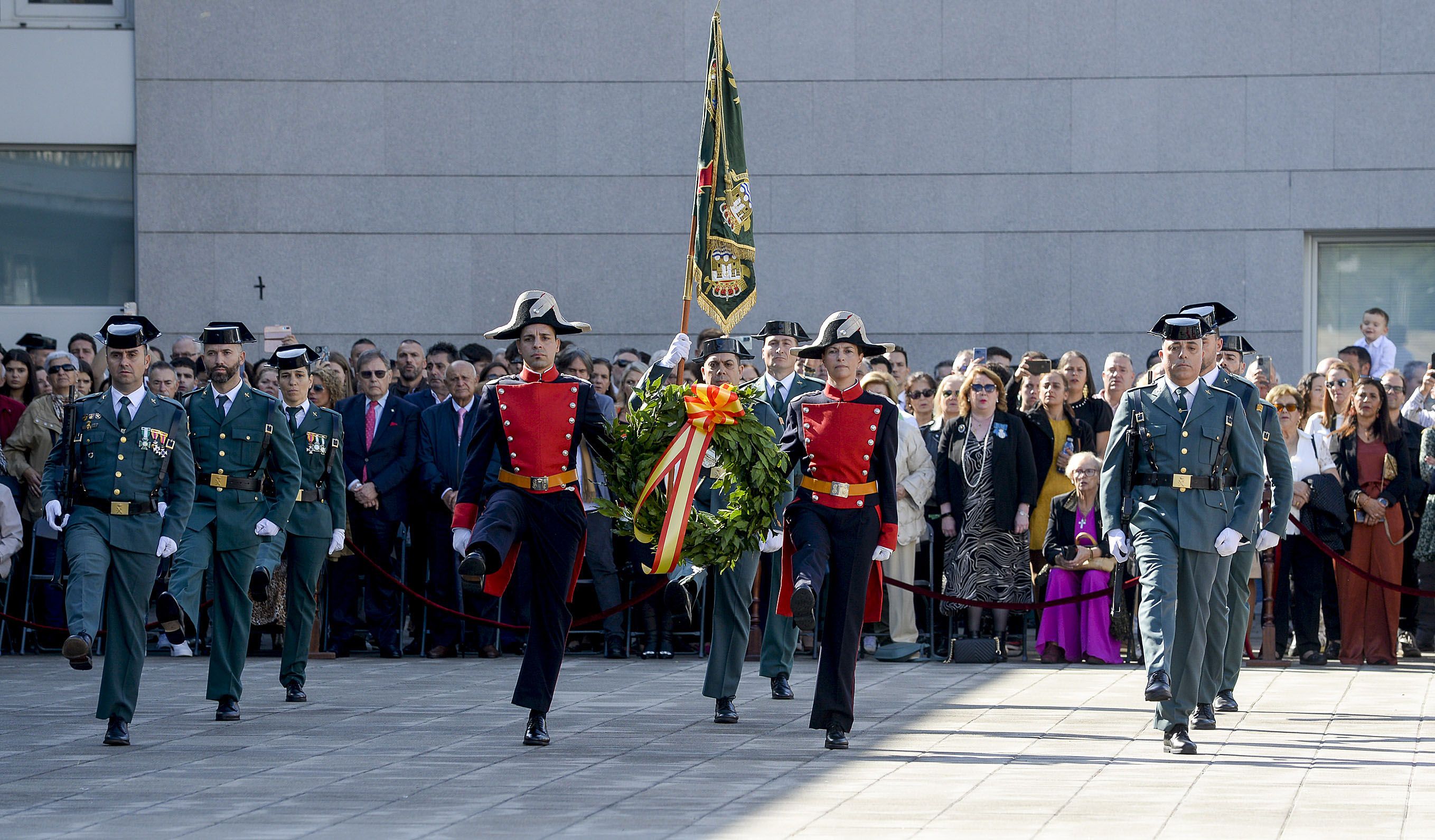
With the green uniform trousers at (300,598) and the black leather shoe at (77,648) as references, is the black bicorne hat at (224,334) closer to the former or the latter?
the green uniform trousers at (300,598)

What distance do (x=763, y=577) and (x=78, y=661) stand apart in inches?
216

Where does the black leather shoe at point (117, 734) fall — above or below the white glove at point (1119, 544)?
below

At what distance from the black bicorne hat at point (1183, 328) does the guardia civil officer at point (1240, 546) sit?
0.23ft

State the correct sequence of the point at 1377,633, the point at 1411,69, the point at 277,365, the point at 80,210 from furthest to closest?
the point at 80,210 < the point at 1411,69 < the point at 1377,633 < the point at 277,365

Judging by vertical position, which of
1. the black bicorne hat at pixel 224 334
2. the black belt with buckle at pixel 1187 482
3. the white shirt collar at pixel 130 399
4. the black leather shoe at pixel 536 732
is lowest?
the black leather shoe at pixel 536 732

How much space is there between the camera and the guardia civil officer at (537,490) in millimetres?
9094

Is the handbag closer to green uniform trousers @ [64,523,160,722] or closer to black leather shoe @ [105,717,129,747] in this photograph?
green uniform trousers @ [64,523,160,722]

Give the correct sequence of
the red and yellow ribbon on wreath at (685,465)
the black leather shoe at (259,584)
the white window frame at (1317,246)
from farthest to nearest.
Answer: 1. the white window frame at (1317,246)
2. the black leather shoe at (259,584)
3. the red and yellow ribbon on wreath at (685,465)

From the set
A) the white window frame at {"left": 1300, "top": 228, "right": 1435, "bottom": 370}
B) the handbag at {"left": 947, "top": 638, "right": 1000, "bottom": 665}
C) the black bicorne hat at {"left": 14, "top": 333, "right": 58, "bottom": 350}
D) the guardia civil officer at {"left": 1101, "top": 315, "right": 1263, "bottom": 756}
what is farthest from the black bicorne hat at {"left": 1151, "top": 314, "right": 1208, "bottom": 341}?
the black bicorne hat at {"left": 14, "top": 333, "right": 58, "bottom": 350}

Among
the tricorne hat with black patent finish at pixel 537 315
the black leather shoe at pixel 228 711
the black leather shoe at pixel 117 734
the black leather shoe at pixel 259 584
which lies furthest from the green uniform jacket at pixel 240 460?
the tricorne hat with black patent finish at pixel 537 315

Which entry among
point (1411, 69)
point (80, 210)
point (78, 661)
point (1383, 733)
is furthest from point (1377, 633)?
point (80, 210)

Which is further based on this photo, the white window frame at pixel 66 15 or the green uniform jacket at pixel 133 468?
the white window frame at pixel 66 15

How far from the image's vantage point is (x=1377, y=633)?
43.0 ft

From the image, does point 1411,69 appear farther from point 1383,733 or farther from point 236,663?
point 236,663
